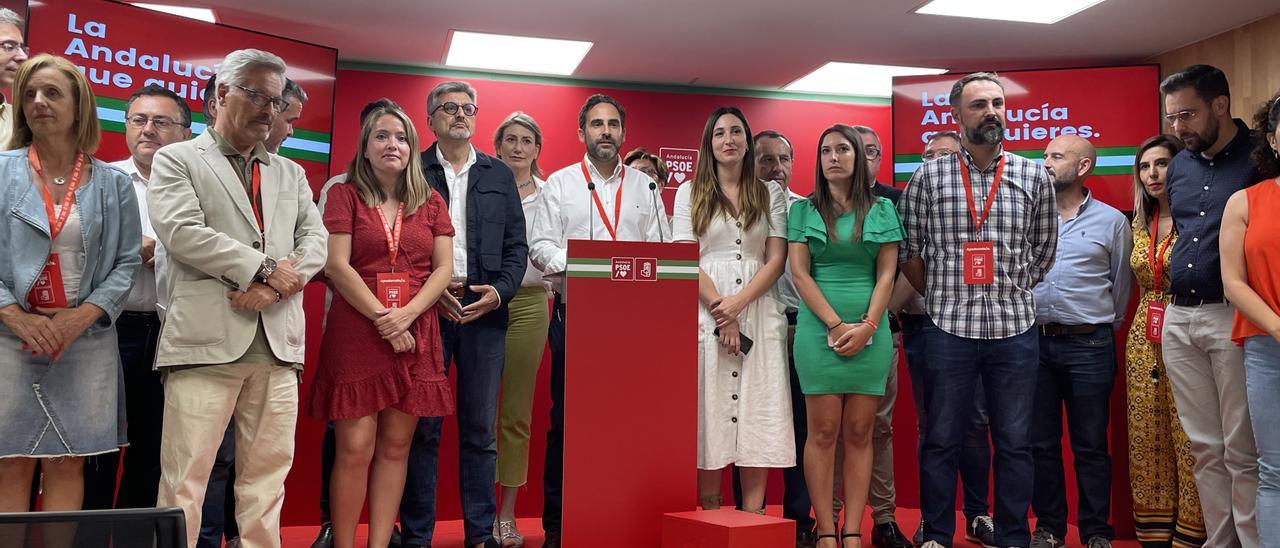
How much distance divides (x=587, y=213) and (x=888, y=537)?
2025 millimetres

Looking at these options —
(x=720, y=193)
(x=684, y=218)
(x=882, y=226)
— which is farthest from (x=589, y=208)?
(x=882, y=226)

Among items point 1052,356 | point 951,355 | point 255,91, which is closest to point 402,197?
point 255,91

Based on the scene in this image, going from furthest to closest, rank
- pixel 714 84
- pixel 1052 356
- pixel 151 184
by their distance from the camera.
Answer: pixel 714 84 → pixel 1052 356 → pixel 151 184

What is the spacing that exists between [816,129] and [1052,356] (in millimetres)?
3238

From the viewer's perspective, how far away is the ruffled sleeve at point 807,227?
384 centimetres

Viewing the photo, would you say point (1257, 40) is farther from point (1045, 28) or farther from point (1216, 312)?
point (1216, 312)

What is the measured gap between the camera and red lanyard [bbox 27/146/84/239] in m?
2.85

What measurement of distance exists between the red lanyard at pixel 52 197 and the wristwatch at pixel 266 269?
61 centimetres

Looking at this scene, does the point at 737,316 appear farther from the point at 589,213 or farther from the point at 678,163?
the point at 678,163

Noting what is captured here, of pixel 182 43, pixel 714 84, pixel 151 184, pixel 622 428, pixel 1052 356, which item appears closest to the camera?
pixel 151 184

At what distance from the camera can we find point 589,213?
13.8ft

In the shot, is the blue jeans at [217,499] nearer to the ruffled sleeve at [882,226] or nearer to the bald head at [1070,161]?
the ruffled sleeve at [882,226]

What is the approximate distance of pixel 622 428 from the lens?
3.42m

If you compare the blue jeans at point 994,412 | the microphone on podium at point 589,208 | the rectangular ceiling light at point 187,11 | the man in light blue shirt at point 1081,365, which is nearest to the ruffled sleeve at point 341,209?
the microphone on podium at point 589,208
